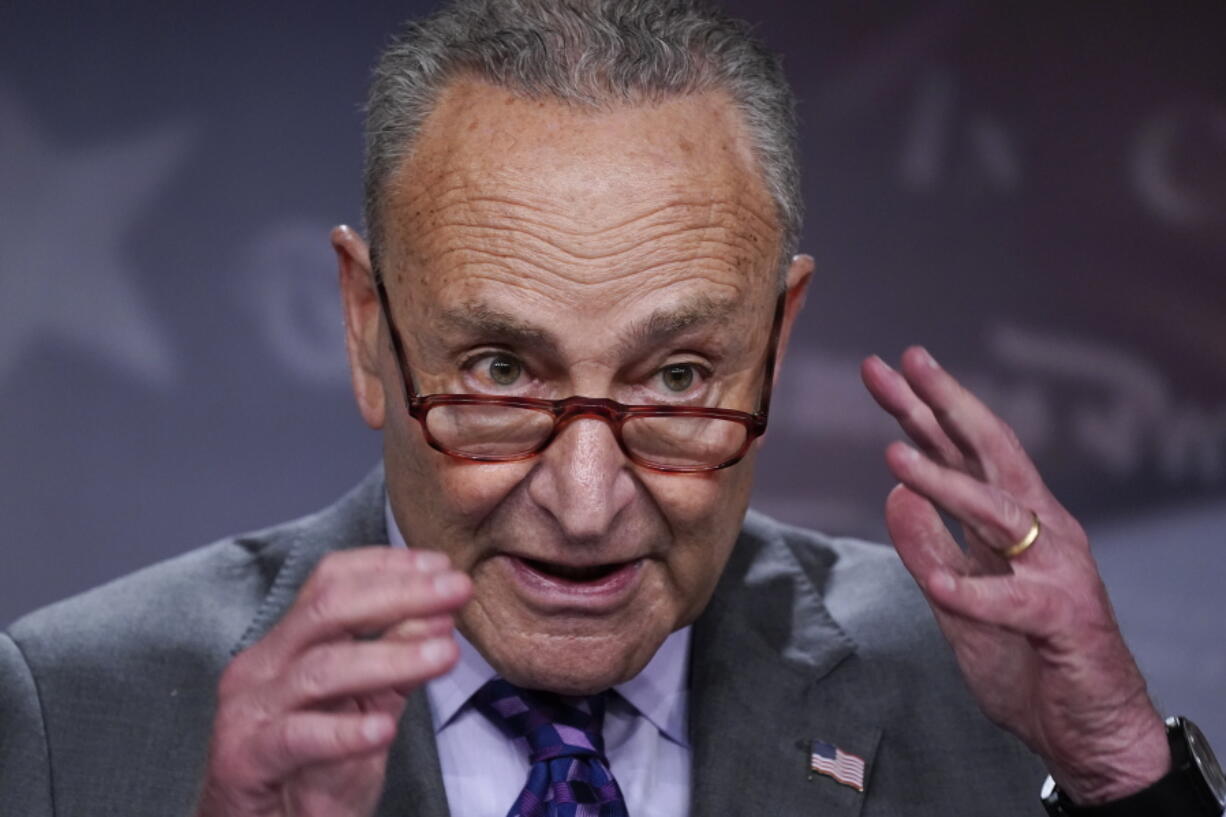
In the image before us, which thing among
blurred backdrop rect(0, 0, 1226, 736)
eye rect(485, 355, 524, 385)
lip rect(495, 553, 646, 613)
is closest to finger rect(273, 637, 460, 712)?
lip rect(495, 553, 646, 613)

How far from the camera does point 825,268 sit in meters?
3.29

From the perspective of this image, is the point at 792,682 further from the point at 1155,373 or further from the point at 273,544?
the point at 1155,373

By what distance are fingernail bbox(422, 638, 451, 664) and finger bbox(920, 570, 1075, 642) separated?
0.55 meters

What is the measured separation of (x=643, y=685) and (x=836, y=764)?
306 mm

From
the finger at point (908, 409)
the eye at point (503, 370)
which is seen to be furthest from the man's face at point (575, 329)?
the finger at point (908, 409)

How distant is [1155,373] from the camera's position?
3336 millimetres

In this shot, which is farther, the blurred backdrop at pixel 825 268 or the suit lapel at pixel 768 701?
the blurred backdrop at pixel 825 268

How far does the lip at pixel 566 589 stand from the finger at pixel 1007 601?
1.32 ft

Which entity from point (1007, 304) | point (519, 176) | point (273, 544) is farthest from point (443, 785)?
point (1007, 304)

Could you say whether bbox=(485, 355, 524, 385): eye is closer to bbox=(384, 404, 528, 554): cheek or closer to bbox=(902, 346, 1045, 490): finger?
bbox=(384, 404, 528, 554): cheek

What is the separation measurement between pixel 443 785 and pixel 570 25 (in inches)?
41.2

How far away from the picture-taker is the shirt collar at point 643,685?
92.7 inches

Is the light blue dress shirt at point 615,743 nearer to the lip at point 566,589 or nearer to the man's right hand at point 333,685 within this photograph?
the lip at point 566,589

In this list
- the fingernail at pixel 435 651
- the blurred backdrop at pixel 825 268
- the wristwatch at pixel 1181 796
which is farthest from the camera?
the blurred backdrop at pixel 825 268
